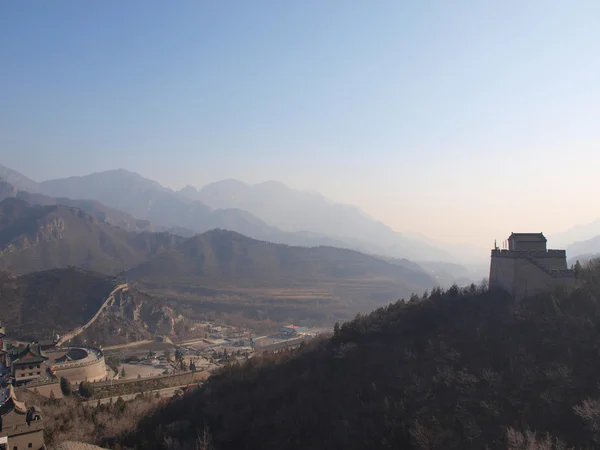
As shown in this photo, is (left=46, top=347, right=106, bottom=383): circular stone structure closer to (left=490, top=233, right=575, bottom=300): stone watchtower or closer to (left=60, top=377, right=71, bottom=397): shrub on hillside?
(left=60, top=377, right=71, bottom=397): shrub on hillside

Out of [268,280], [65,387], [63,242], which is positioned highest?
[63,242]

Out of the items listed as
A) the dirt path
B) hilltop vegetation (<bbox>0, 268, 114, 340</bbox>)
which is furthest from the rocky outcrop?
hilltop vegetation (<bbox>0, 268, 114, 340</bbox>)

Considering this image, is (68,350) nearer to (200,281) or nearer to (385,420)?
(385,420)

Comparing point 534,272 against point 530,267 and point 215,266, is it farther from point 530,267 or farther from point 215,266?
point 215,266

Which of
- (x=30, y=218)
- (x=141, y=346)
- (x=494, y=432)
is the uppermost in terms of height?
(x=30, y=218)

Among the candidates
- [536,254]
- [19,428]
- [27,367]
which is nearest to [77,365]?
[27,367]


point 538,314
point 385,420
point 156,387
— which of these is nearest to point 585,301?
point 538,314

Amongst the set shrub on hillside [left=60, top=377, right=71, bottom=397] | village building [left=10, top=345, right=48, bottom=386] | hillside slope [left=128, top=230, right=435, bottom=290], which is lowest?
shrub on hillside [left=60, top=377, right=71, bottom=397]
